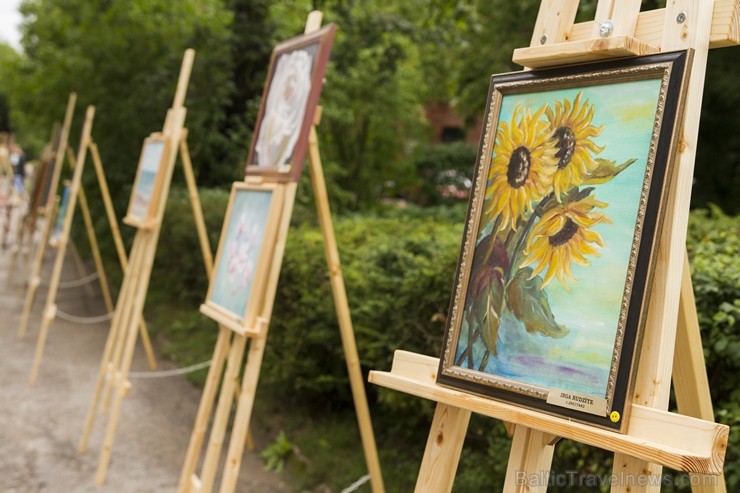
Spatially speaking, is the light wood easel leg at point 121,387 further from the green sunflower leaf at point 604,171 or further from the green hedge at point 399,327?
the green sunflower leaf at point 604,171

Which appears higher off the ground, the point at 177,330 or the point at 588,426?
the point at 588,426

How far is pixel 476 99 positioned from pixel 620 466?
9.55 meters

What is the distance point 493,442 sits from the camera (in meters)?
3.71

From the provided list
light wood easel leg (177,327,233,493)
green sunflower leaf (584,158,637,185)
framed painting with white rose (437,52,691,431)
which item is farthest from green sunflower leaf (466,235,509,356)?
light wood easel leg (177,327,233,493)

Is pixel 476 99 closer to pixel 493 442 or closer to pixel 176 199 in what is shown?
pixel 176 199

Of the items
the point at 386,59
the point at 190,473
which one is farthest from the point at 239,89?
the point at 190,473

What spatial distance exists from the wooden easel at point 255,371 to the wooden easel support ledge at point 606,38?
57.3 inches

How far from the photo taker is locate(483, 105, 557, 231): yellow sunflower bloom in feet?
6.86

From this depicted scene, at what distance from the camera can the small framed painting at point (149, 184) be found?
522 centimetres

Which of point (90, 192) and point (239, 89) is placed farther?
point (90, 192)

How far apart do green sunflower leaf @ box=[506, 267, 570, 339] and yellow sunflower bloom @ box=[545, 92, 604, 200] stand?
221 mm

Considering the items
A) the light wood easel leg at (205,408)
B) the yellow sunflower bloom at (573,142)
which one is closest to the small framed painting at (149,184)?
the light wood easel leg at (205,408)

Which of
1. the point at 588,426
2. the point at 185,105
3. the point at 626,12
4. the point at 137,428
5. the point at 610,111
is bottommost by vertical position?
the point at 137,428

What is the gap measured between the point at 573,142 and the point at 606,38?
26cm
